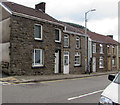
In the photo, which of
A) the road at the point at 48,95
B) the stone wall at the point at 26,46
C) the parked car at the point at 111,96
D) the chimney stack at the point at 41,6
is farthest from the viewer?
the chimney stack at the point at 41,6

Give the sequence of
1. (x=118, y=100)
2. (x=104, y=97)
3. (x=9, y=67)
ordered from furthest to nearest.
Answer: (x=9, y=67)
(x=104, y=97)
(x=118, y=100)

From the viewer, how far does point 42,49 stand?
58.5ft

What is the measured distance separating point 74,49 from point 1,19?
10.6 metres

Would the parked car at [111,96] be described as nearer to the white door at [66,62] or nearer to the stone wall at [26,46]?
the stone wall at [26,46]

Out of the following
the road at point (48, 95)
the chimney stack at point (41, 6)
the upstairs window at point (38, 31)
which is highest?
the chimney stack at point (41, 6)

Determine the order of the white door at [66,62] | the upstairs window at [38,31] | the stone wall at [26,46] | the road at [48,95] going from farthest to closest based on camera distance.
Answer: the white door at [66,62] → the upstairs window at [38,31] → the stone wall at [26,46] → the road at [48,95]

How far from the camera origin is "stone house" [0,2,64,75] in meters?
15.1

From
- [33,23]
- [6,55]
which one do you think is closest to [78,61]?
[33,23]

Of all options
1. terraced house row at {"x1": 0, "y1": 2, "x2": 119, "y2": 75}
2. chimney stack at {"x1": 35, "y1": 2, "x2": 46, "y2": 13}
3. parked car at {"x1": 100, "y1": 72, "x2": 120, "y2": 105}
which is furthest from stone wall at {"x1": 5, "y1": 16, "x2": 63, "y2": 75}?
parked car at {"x1": 100, "y1": 72, "x2": 120, "y2": 105}

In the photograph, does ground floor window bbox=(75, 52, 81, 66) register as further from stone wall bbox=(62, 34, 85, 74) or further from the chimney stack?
the chimney stack

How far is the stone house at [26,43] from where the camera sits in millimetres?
15102

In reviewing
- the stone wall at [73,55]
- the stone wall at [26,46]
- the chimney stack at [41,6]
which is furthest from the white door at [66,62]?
the chimney stack at [41,6]

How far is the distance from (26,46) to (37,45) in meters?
1.46

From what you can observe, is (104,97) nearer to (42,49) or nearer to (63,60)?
(42,49)
